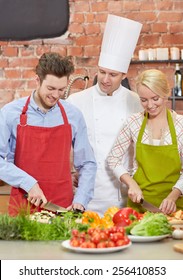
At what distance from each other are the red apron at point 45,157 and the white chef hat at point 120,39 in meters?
0.61

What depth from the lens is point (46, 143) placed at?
319 cm

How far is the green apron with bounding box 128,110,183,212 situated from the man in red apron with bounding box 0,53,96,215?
0.87ft

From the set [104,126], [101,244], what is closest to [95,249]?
[101,244]

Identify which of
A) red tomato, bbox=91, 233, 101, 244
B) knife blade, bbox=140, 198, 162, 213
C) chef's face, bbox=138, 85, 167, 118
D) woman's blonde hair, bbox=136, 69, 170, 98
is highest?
woman's blonde hair, bbox=136, 69, 170, 98

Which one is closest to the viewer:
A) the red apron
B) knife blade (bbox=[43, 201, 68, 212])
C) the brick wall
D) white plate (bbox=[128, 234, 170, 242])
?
white plate (bbox=[128, 234, 170, 242])

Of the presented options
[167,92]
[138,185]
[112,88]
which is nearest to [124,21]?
[112,88]

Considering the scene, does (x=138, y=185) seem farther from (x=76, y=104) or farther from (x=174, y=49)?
(x=174, y=49)

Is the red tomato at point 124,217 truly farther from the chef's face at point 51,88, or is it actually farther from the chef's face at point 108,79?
the chef's face at point 108,79

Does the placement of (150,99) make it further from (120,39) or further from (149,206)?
(120,39)

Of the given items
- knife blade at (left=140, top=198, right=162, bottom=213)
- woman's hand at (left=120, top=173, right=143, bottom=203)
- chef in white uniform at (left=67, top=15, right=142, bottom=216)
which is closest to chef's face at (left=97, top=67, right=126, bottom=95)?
chef in white uniform at (left=67, top=15, right=142, bottom=216)

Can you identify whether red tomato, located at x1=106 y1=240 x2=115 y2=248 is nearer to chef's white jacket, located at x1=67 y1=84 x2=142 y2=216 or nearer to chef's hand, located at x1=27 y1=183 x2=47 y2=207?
chef's hand, located at x1=27 y1=183 x2=47 y2=207

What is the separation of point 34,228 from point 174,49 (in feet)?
10.1

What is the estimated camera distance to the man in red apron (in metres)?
3.07

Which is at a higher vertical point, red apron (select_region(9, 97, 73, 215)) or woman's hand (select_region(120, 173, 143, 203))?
red apron (select_region(9, 97, 73, 215))
